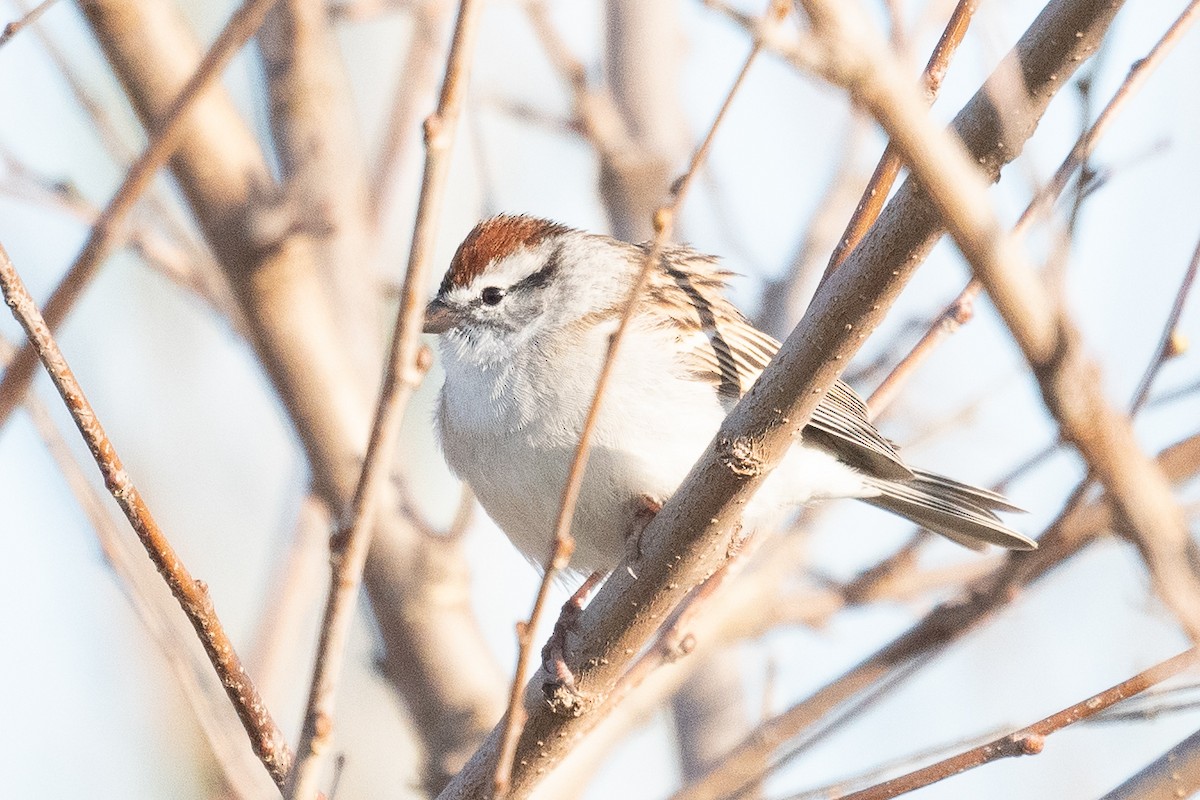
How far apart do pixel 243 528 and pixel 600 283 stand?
4.26 metres

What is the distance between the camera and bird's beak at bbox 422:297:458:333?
4148 mm

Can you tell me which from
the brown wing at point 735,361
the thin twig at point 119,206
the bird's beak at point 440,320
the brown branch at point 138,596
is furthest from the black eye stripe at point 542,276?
the brown branch at point 138,596

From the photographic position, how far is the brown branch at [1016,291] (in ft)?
5.50

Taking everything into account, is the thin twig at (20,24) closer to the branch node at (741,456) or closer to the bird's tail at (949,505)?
the branch node at (741,456)

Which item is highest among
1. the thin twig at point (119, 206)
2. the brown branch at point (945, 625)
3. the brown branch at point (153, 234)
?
the brown branch at point (153, 234)

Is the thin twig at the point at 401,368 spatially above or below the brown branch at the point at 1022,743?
above

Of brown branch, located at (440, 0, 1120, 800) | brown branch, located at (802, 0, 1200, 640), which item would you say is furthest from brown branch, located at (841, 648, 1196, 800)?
brown branch, located at (440, 0, 1120, 800)

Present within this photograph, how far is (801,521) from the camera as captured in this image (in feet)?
15.3

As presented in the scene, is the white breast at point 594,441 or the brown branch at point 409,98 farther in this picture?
the brown branch at point 409,98

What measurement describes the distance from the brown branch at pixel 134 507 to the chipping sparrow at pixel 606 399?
4.37ft

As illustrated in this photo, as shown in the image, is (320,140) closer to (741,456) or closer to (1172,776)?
(741,456)

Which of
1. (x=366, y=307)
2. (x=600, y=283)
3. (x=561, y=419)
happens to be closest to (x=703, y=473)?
(x=561, y=419)

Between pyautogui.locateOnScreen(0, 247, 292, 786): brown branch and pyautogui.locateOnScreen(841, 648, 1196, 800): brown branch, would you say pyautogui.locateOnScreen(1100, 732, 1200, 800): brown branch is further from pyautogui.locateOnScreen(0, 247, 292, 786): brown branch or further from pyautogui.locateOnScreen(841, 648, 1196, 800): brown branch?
pyautogui.locateOnScreen(0, 247, 292, 786): brown branch

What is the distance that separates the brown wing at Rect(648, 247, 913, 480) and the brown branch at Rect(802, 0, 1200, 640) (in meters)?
1.75
